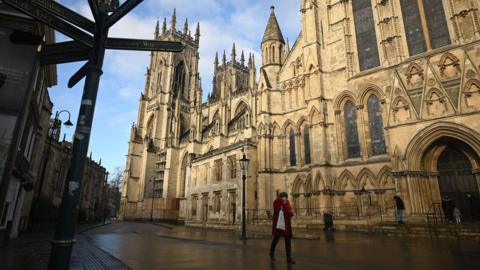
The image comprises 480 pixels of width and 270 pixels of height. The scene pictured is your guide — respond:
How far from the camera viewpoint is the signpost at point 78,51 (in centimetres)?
278

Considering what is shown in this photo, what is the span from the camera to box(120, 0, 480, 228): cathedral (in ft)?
53.3

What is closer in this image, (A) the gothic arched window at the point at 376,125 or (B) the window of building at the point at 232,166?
(A) the gothic arched window at the point at 376,125

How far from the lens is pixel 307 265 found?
243 inches

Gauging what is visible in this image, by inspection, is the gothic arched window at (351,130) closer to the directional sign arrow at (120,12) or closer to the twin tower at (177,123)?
the twin tower at (177,123)

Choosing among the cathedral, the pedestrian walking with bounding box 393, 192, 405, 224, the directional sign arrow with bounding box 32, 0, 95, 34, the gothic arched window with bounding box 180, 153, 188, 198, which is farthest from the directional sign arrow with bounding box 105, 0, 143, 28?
the gothic arched window with bounding box 180, 153, 188, 198

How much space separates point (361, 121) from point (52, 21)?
67.1ft

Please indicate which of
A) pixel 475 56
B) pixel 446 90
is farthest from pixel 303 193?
pixel 475 56

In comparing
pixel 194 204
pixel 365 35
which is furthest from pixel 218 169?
pixel 365 35

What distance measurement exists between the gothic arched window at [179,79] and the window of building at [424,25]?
48.0 m

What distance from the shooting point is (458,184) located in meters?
16.4

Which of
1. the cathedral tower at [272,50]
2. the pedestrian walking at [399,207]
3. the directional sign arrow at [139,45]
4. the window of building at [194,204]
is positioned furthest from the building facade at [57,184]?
the cathedral tower at [272,50]

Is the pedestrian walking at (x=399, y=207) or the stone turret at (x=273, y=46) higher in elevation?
the stone turret at (x=273, y=46)

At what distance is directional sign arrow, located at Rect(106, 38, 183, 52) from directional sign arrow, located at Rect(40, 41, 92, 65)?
305mm

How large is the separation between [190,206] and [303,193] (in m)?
14.1
